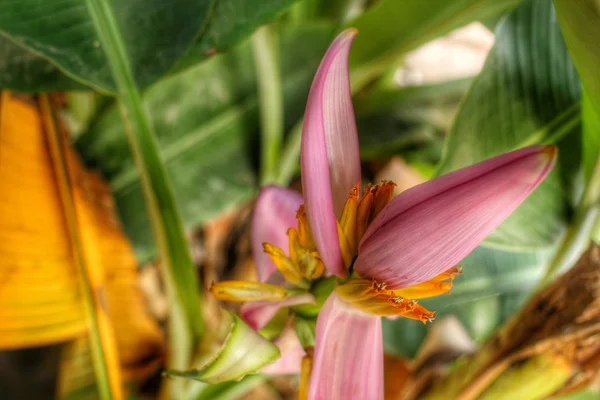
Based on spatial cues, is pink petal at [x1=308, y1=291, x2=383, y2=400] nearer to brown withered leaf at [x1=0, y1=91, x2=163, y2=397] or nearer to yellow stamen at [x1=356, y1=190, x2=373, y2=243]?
yellow stamen at [x1=356, y1=190, x2=373, y2=243]

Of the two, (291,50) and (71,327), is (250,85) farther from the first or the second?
(71,327)

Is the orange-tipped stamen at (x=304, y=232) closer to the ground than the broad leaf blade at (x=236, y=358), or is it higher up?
higher up

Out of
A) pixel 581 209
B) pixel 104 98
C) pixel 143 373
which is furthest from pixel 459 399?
pixel 104 98

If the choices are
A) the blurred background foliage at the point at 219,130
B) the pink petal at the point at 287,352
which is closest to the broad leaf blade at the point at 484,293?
the blurred background foliage at the point at 219,130

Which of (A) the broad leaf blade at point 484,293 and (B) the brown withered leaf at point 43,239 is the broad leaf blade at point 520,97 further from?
(B) the brown withered leaf at point 43,239

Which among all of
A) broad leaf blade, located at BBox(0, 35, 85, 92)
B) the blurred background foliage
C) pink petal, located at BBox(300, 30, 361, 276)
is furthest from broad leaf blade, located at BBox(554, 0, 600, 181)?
broad leaf blade, located at BBox(0, 35, 85, 92)
